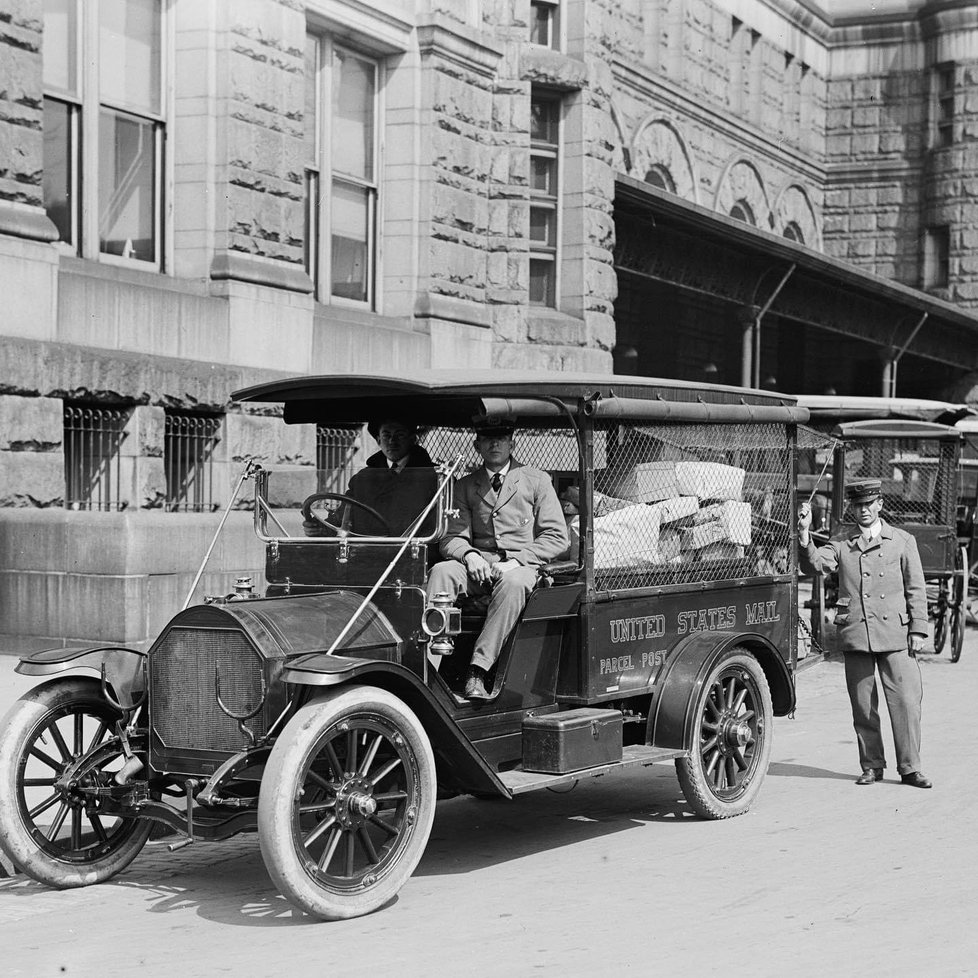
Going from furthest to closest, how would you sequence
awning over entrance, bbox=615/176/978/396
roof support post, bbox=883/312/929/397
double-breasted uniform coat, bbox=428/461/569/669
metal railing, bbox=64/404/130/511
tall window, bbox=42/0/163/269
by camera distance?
roof support post, bbox=883/312/929/397 → awning over entrance, bbox=615/176/978/396 → tall window, bbox=42/0/163/269 → metal railing, bbox=64/404/130/511 → double-breasted uniform coat, bbox=428/461/569/669

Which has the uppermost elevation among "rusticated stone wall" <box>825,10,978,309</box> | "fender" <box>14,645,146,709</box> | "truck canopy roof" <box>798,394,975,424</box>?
"rusticated stone wall" <box>825,10,978,309</box>

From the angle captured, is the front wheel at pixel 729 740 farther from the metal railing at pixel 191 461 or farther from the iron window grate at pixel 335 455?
the iron window grate at pixel 335 455

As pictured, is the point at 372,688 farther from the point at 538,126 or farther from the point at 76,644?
Answer: the point at 538,126

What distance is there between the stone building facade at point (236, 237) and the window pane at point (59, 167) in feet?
0.09

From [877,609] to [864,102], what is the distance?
41220 mm

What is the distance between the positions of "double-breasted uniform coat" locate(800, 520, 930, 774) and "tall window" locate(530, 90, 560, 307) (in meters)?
14.9

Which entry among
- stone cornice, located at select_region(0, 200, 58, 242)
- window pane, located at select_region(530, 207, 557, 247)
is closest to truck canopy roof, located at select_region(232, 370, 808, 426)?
stone cornice, located at select_region(0, 200, 58, 242)

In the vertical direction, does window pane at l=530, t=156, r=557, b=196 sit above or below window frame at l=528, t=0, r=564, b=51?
below

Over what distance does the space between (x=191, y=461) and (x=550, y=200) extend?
936 centimetres

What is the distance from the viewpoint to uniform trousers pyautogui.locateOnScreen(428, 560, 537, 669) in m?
7.65

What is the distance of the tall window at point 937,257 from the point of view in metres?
47.4

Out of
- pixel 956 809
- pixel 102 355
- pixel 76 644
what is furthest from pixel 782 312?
pixel 956 809

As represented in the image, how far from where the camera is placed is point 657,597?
28.7 feet

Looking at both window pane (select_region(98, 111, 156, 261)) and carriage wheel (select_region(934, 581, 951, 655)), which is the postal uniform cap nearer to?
carriage wheel (select_region(934, 581, 951, 655))
